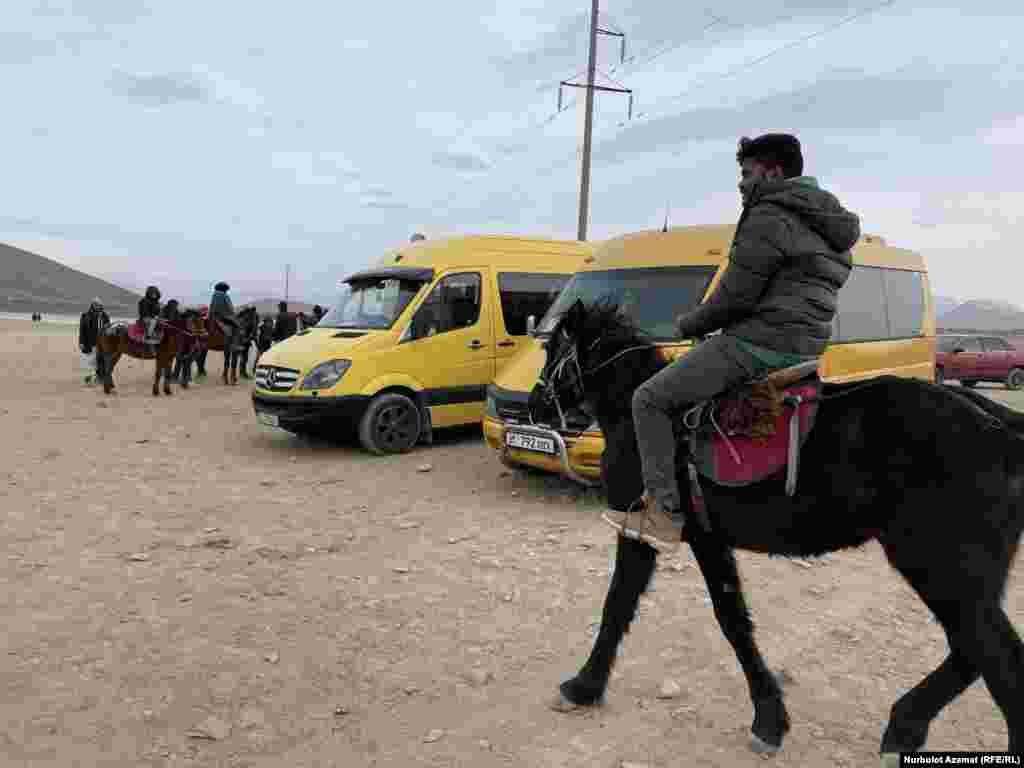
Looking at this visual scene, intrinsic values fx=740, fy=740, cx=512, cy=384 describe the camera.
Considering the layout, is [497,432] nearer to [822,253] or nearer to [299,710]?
[299,710]

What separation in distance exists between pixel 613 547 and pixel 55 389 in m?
14.3

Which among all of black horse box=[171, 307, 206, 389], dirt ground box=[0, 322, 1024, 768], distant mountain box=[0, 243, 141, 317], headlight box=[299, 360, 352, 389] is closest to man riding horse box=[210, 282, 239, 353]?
black horse box=[171, 307, 206, 389]

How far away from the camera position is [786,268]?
10.1 ft

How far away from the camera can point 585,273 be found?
27.4 feet

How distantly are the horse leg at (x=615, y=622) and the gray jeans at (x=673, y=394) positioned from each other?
0.34 meters

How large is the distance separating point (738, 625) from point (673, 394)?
110cm

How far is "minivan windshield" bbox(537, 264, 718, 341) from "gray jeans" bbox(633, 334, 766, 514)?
3587mm

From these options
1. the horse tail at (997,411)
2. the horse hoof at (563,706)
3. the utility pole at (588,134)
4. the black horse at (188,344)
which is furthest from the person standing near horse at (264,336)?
the horse tail at (997,411)

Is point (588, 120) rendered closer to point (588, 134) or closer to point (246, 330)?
point (588, 134)

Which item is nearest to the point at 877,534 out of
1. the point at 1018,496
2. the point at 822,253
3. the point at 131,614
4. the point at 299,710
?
the point at 1018,496

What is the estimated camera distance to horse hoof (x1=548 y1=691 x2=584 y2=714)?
347 cm

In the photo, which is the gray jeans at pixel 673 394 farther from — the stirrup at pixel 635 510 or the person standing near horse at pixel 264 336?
the person standing near horse at pixel 264 336

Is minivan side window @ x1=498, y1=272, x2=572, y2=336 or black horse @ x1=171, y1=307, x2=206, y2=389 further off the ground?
minivan side window @ x1=498, y1=272, x2=572, y2=336

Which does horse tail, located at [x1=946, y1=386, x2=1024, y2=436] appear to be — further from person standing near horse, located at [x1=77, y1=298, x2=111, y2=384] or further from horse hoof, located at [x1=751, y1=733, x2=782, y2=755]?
person standing near horse, located at [x1=77, y1=298, x2=111, y2=384]
